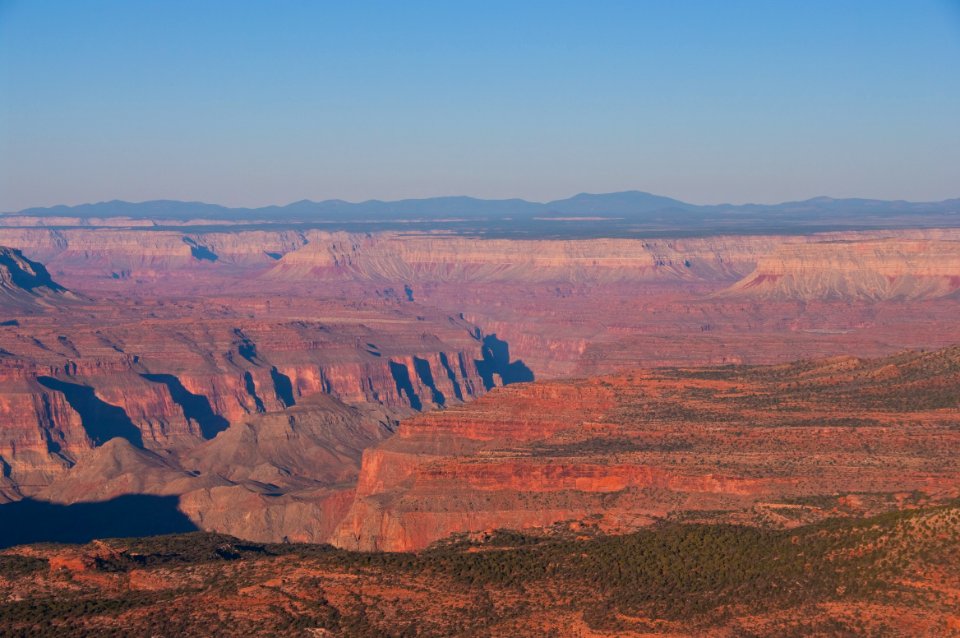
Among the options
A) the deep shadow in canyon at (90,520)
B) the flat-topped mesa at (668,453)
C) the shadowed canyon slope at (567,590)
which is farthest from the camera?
the deep shadow in canyon at (90,520)

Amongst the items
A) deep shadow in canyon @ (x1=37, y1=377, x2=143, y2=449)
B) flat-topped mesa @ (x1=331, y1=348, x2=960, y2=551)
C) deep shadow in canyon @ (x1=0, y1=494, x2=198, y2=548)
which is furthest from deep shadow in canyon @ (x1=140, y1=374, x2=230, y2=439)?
flat-topped mesa @ (x1=331, y1=348, x2=960, y2=551)

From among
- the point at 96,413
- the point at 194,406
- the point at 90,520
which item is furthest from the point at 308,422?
the point at 90,520

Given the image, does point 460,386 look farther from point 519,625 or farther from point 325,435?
point 519,625

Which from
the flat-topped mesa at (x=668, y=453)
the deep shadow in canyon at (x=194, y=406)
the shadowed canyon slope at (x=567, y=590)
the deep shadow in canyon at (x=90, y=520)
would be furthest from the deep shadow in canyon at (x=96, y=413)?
the shadowed canyon slope at (x=567, y=590)

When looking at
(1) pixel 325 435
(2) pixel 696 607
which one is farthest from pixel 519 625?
(1) pixel 325 435

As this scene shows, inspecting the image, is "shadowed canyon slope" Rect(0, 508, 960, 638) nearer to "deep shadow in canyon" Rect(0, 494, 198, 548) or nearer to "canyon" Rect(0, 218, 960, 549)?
"canyon" Rect(0, 218, 960, 549)

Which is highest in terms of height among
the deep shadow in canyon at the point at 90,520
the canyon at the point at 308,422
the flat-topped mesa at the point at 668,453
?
the flat-topped mesa at the point at 668,453

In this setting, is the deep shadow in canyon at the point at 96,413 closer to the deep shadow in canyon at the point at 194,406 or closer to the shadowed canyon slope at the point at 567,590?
the deep shadow in canyon at the point at 194,406

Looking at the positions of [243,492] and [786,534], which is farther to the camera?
[243,492]

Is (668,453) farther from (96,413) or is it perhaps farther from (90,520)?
(96,413)
